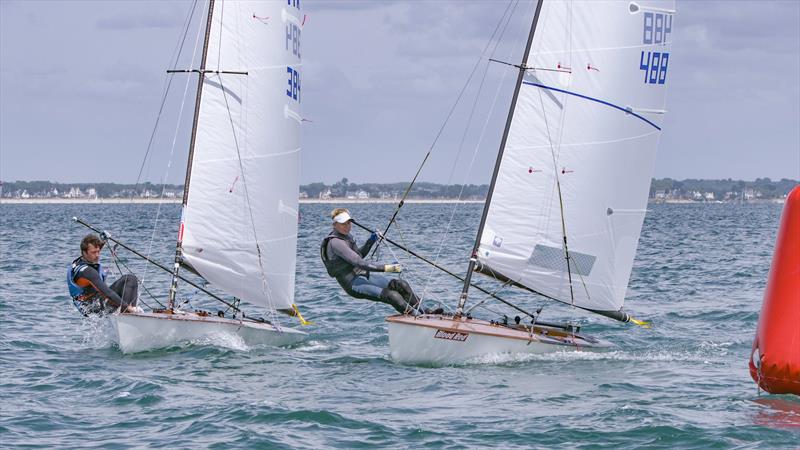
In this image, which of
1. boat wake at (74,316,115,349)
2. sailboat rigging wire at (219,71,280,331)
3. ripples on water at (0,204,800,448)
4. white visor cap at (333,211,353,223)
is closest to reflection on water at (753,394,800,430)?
ripples on water at (0,204,800,448)

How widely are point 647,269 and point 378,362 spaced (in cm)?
1635

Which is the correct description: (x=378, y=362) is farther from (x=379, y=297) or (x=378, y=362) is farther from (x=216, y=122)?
(x=216, y=122)

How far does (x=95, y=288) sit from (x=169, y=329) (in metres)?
1.03

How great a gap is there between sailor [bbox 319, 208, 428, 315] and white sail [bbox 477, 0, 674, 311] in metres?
1.00

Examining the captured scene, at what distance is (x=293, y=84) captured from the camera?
51.9 ft

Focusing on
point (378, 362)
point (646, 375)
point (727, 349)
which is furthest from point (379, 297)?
point (727, 349)

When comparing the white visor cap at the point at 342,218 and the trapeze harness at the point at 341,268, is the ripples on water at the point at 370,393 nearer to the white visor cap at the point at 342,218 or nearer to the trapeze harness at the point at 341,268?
the trapeze harness at the point at 341,268

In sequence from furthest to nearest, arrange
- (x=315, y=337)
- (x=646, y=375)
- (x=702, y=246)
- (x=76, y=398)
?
(x=702, y=246)
(x=315, y=337)
(x=646, y=375)
(x=76, y=398)

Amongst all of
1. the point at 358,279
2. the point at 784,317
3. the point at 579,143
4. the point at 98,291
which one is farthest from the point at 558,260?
the point at 98,291

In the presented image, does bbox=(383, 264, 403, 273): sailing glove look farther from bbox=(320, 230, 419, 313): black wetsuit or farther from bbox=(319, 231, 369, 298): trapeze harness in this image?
bbox=(319, 231, 369, 298): trapeze harness

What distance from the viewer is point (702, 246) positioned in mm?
41344

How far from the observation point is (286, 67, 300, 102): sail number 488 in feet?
51.6

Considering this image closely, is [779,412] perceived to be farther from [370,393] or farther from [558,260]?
[558,260]

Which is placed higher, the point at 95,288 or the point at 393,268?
the point at 393,268
